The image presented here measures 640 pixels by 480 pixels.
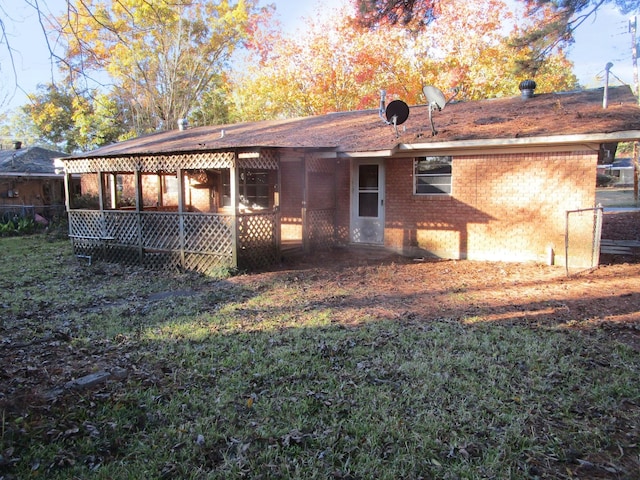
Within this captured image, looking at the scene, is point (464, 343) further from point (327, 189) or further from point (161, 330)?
point (327, 189)

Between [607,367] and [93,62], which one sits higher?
[93,62]

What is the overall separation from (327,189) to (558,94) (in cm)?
703

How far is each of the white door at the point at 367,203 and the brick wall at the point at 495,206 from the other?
1.08 feet

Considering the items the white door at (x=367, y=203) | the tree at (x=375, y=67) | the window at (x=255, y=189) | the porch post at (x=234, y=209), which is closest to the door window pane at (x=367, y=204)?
the white door at (x=367, y=203)

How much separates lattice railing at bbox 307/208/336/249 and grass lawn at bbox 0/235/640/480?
533 cm

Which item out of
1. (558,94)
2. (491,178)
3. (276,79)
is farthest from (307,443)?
(276,79)

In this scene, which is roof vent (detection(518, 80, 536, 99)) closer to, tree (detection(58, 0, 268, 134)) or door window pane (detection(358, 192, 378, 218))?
door window pane (detection(358, 192, 378, 218))

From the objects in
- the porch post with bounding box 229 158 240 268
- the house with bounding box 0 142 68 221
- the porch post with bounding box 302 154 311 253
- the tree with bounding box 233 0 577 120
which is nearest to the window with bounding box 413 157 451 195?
the porch post with bounding box 302 154 311 253

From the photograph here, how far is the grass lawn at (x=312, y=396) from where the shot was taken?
10.5ft

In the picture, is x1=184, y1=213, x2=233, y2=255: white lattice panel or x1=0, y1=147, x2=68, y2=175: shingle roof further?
x1=0, y1=147, x2=68, y2=175: shingle roof

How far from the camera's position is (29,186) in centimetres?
2302

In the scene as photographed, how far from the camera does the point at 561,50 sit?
27.4ft

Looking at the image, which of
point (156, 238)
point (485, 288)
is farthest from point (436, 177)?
point (156, 238)

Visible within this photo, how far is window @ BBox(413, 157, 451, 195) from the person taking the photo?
11.5m
